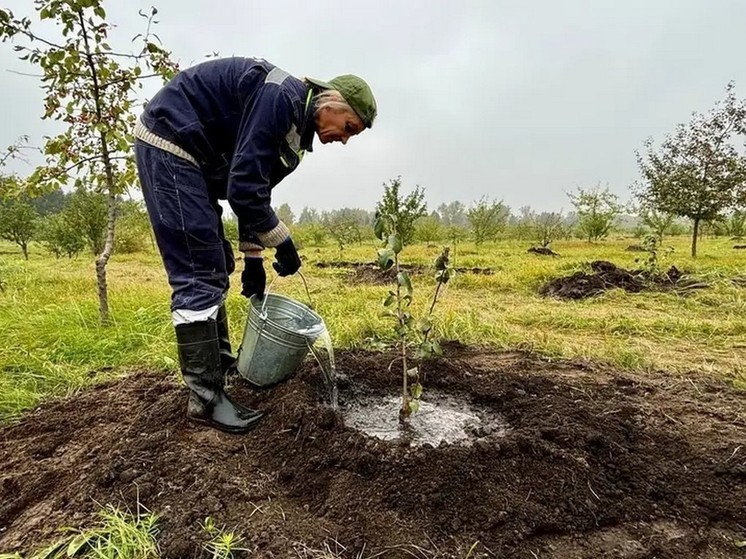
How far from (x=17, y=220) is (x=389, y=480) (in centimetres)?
1449

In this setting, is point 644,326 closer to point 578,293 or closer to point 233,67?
point 578,293

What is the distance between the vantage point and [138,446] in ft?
6.50

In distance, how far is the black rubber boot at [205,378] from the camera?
7.00 ft

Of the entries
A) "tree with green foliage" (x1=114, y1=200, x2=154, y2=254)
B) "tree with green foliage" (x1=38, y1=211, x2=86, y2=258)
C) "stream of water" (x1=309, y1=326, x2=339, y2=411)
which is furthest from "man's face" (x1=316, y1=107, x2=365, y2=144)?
"tree with green foliage" (x1=114, y1=200, x2=154, y2=254)

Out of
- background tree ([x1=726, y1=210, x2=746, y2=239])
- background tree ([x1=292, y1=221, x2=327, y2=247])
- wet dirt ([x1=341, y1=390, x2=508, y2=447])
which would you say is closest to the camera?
wet dirt ([x1=341, y1=390, x2=508, y2=447])

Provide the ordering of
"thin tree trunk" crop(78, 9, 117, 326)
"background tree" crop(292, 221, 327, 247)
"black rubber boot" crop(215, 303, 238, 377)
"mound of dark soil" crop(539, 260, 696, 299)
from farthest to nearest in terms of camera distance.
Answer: "background tree" crop(292, 221, 327, 247) < "mound of dark soil" crop(539, 260, 696, 299) < "thin tree trunk" crop(78, 9, 117, 326) < "black rubber boot" crop(215, 303, 238, 377)

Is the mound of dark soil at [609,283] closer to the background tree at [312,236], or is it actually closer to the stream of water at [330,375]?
the stream of water at [330,375]

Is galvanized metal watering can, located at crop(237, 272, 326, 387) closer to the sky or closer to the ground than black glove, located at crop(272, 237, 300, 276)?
closer to the ground

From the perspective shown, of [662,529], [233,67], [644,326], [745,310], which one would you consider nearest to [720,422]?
[662,529]

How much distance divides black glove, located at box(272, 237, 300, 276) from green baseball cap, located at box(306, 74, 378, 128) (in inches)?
28.0

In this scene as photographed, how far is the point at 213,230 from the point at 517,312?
382 cm

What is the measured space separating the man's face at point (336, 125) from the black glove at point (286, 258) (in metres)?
0.54

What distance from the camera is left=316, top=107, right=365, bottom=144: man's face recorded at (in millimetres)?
2166

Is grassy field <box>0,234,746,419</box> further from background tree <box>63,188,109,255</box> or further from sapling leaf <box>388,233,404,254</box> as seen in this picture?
background tree <box>63,188,109,255</box>
